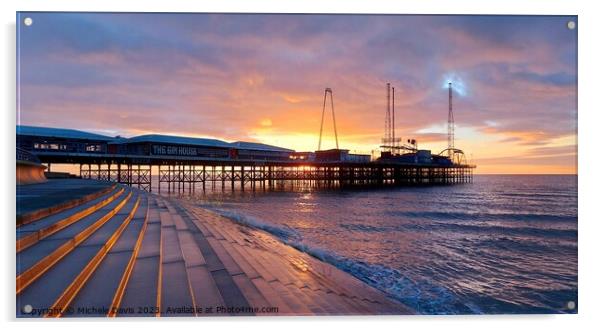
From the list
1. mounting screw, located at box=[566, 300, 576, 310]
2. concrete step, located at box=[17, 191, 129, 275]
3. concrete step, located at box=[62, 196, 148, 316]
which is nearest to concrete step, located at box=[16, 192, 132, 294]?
concrete step, located at box=[17, 191, 129, 275]

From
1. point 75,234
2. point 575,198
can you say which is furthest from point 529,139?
point 75,234

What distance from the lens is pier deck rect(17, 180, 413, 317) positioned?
2.81 metres

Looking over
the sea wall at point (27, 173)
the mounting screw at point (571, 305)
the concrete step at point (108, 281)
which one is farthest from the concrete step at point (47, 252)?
the mounting screw at point (571, 305)

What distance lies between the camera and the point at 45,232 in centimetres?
343

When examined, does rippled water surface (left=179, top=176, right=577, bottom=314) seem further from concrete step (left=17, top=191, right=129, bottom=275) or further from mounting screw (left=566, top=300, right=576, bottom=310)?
concrete step (left=17, top=191, right=129, bottom=275)

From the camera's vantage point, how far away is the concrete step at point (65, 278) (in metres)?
2.59

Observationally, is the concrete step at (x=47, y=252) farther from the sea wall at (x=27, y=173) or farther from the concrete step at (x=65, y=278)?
the sea wall at (x=27, y=173)

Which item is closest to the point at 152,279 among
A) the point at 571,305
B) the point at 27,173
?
the point at 571,305

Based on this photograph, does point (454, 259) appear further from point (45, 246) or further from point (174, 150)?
point (174, 150)

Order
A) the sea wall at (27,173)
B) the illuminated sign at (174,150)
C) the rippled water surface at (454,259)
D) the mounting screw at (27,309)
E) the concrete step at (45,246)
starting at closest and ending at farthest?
1. the concrete step at (45,246)
2. the mounting screw at (27,309)
3. the rippled water surface at (454,259)
4. the sea wall at (27,173)
5. the illuminated sign at (174,150)

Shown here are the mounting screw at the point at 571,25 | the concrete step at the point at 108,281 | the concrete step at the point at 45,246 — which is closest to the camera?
the concrete step at the point at 108,281

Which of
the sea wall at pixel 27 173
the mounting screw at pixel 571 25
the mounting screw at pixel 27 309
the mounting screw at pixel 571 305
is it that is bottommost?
the mounting screw at pixel 571 305

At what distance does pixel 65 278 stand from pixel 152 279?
74cm

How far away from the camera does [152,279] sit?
10.1ft
